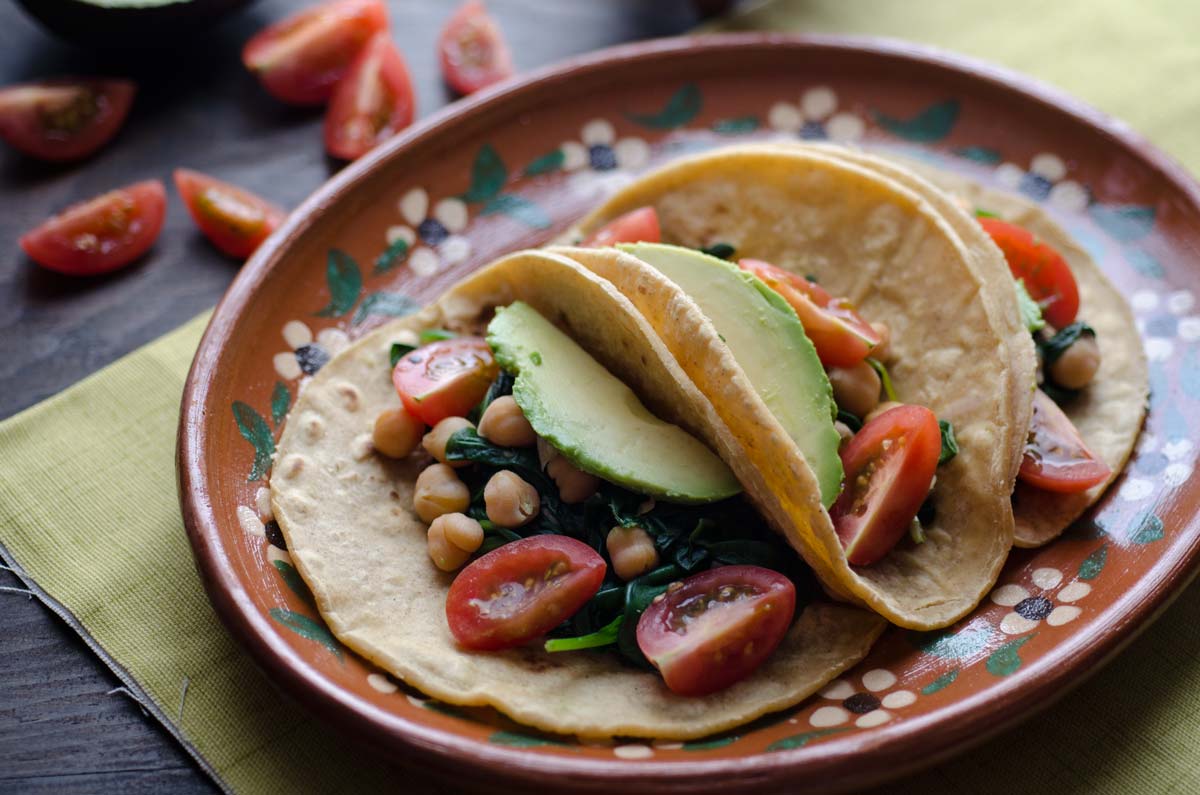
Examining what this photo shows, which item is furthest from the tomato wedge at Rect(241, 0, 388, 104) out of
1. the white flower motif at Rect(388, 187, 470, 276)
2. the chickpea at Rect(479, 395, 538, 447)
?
the chickpea at Rect(479, 395, 538, 447)

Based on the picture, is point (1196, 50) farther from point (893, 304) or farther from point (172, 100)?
point (172, 100)

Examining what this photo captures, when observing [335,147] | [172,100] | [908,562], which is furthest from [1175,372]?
[172,100]

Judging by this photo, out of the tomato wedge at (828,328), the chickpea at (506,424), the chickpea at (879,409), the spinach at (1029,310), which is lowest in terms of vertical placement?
the chickpea at (506,424)

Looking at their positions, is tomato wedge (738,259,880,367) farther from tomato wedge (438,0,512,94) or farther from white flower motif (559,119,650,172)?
tomato wedge (438,0,512,94)

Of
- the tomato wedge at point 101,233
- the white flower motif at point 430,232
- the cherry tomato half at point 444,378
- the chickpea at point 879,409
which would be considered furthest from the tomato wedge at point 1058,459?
Answer: the tomato wedge at point 101,233

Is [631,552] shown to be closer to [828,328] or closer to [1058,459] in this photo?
[828,328]

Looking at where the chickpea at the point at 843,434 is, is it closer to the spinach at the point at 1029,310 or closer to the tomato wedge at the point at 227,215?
the spinach at the point at 1029,310
